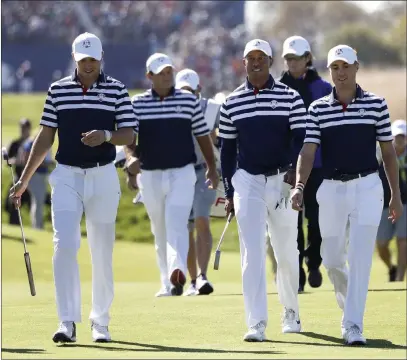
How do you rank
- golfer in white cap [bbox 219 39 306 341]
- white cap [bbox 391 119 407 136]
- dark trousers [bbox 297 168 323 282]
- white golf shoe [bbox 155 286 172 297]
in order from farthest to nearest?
white cap [bbox 391 119 407 136] < white golf shoe [bbox 155 286 172 297] < dark trousers [bbox 297 168 323 282] < golfer in white cap [bbox 219 39 306 341]

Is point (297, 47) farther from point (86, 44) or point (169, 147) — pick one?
point (86, 44)

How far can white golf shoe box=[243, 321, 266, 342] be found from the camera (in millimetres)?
10070

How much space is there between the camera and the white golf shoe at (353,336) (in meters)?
9.77

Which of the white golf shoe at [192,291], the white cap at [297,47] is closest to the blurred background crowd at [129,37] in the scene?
the white golf shoe at [192,291]

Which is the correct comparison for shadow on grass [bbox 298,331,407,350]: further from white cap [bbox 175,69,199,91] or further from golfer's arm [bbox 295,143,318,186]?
white cap [bbox 175,69,199,91]

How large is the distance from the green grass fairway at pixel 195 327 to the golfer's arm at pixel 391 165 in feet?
3.31

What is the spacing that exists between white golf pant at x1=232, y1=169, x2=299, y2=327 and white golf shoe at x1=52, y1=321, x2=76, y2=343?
119 centimetres

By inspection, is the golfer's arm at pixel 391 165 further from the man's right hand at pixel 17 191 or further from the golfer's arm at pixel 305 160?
the man's right hand at pixel 17 191

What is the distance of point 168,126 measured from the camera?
13.8 meters

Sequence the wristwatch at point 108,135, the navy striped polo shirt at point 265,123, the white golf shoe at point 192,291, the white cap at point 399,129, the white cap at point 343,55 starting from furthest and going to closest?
the white cap at point 399,129 < the white golf shoe at point 192,291 < the navy striped polo shirt at point 265,123 < the white cap at point 343,55 < the wristwatch at point 108,135

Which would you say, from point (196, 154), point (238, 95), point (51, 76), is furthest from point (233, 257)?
point (51, 76)

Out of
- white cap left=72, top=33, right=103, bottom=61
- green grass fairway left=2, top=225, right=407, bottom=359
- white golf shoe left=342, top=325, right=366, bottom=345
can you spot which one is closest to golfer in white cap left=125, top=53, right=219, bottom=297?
green grass fairway left=2, top=225, right=407, bottom=359

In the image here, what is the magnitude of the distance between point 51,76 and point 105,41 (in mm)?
3541

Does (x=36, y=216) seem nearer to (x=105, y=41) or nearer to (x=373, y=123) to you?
(x=373, y=123)
